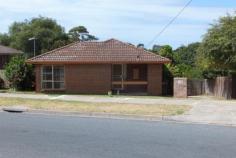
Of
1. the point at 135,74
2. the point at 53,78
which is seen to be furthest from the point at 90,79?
the point at 135,74

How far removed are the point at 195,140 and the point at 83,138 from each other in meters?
2.77

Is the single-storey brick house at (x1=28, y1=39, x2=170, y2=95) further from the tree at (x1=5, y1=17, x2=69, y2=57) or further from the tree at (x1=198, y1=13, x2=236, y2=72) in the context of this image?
the tree at (x1=5, y1=17, x2=69, y2=57)

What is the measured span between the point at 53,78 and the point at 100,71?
346 centimetres

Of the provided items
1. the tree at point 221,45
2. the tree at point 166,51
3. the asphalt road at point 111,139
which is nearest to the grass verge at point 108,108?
the asphalt road at point 111,139

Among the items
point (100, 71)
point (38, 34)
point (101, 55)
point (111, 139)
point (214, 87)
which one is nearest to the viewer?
point (111, 139)

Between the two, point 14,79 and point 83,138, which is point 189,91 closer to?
point 14,79

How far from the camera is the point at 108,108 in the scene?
75.2 feet

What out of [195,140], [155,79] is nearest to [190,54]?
[155,79]

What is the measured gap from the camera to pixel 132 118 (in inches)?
795

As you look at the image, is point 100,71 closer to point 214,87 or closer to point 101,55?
point 101,55

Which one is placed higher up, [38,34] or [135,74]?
[38,34]

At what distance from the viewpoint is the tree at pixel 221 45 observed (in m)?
32.3

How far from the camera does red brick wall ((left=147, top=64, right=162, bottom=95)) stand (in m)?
37.0

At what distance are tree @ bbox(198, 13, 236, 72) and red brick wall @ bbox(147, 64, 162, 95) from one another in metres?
3.31
